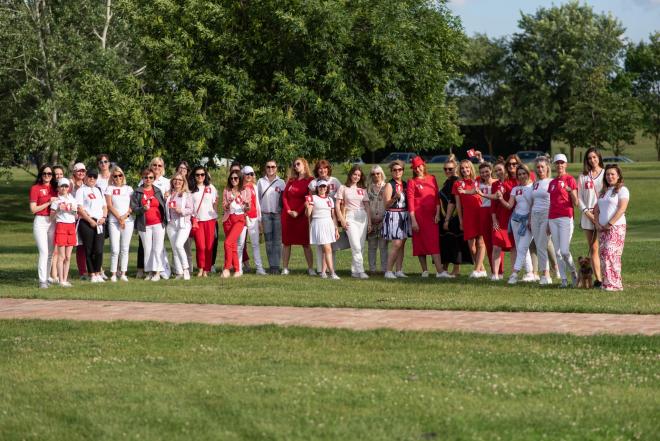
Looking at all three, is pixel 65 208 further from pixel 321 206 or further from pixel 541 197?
pixel 541 197

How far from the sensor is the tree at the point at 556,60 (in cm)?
7662

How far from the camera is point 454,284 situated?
1628 cm

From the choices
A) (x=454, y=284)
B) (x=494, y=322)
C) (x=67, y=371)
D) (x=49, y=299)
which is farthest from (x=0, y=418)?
(x=454, y=284)

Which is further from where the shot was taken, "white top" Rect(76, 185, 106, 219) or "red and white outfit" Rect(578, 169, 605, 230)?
"white top" Rect(76, 185, 106, 219)

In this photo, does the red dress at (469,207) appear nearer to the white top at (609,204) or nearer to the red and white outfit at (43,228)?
the white top at (609,204)

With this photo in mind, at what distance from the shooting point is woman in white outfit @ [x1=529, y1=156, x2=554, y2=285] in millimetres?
16234

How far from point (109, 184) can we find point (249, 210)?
225 cm

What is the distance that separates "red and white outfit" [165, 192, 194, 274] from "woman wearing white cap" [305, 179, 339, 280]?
6.29 ft

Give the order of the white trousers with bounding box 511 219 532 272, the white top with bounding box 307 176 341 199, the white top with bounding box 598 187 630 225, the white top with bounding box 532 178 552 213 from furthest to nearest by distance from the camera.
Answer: the white top with bounding box 307 176 341 199, the white trousers with bounding box 511 219 532 272, the white top with bounding box 532 178 552 213, the white top with bounding box 598 187 630 225

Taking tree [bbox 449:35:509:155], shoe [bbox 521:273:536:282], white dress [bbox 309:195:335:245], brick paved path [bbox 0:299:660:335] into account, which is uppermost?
tree [bbox 449:35:509:155]

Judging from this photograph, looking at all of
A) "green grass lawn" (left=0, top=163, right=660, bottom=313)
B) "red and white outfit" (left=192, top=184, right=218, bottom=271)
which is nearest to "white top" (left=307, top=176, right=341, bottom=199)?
"green grass lawn" (left=0, top=163, right=660, bottom=313)

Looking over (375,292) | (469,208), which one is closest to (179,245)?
(375,292)

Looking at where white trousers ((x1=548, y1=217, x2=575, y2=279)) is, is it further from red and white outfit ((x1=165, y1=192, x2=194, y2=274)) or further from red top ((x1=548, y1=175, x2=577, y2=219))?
red and white outfit ((x1=165, y1=192, x2=194, y2=274))

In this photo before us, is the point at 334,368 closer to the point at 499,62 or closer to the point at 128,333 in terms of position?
the point at 128,333
